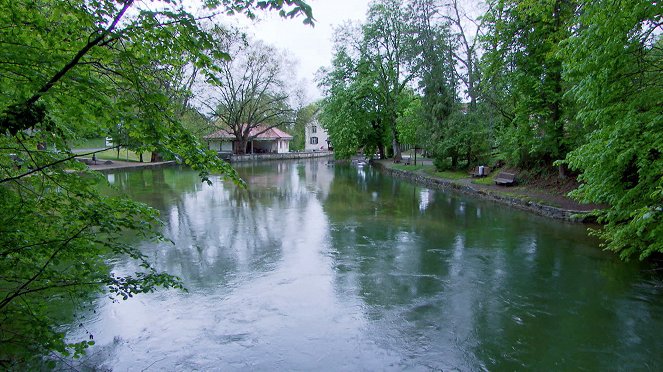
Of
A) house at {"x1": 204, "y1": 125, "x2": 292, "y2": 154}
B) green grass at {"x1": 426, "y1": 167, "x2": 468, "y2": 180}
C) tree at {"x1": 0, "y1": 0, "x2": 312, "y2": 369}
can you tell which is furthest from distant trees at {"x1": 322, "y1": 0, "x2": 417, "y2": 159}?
tree at {"x1": 0, "y1": 0, "x2": 312, "y2": 369}

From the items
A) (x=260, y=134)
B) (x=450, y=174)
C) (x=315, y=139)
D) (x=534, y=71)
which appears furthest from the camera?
(x=315, y=139)

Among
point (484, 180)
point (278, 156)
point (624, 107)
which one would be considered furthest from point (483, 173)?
point (278, 156)

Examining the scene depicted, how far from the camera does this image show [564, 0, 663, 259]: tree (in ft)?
22.3

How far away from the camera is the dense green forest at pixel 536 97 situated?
716cm

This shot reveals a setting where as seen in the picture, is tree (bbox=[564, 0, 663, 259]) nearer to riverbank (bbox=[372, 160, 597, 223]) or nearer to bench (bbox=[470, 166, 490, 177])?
riverbank (bbox=[372, 160, 597, 223])

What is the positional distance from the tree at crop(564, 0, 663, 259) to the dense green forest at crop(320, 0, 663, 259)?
0.02 m

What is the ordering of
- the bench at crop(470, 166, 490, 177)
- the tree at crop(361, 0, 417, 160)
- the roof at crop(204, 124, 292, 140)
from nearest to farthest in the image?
1. the bench at crop(470, 166, 490, 177)
2. the tree at crop(361, 0, 417, 160)
3. the roof at crop(204, 124, 292, 140)

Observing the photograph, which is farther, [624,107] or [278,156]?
[278,156]

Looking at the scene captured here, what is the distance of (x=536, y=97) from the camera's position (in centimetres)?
1548

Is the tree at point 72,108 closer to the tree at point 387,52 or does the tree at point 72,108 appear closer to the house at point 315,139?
the tree at point 387,52

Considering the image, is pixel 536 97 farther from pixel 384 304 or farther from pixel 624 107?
pixel 384 304

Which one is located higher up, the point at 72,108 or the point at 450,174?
the point at 72,108

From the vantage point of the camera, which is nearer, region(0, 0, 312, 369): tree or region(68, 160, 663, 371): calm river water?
region(0, 0, 312, 369): tree

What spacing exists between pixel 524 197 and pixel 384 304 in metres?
10.8
